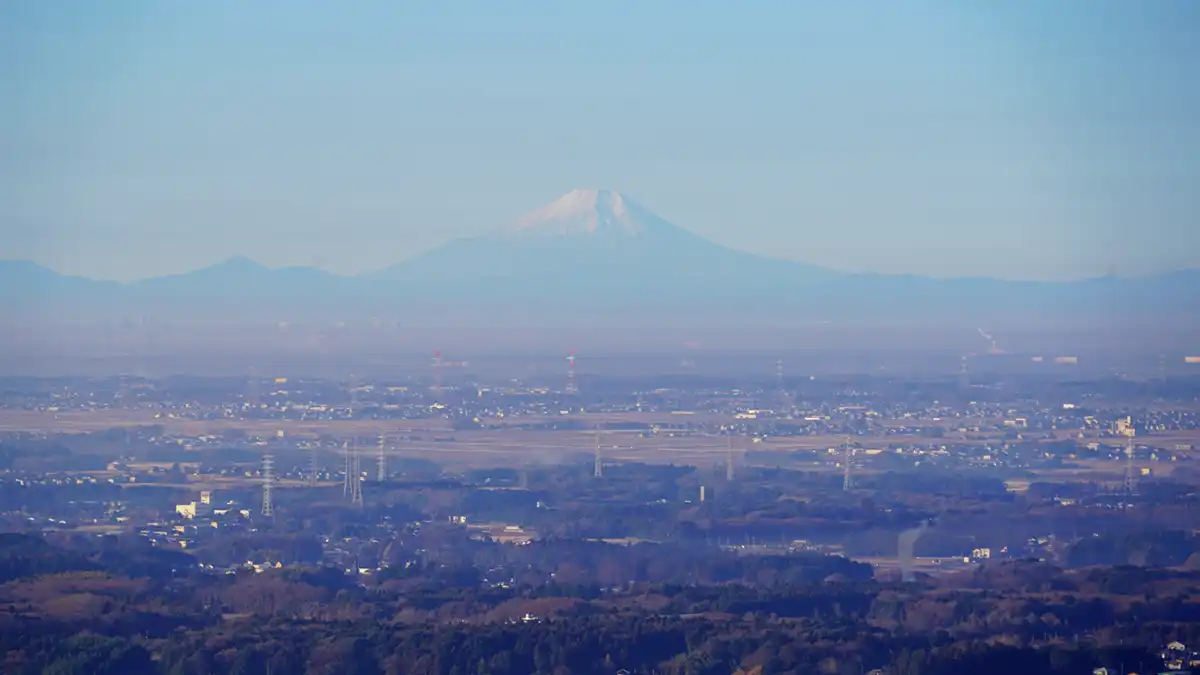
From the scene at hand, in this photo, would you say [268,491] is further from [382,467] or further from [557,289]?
[557,289]

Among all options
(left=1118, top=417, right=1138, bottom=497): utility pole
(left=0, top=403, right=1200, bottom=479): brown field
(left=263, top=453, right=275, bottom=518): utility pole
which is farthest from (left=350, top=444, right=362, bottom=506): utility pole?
(left=1118, top=417, right=1138, bottom=497): utility pole

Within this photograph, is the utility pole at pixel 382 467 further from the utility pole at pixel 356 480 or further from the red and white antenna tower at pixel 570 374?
A: the red and white antenna tower at pixel 570 374

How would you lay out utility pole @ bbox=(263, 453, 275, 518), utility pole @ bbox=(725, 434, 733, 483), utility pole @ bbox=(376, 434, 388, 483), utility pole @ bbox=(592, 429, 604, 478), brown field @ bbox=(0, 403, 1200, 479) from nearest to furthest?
utility pole @ bbox=(263, 453, 275, 518) < utility pole @ bbox=(725, 434, 733, 483) < utility pole @ bbox=(376, 434, 388, 483) < utility pole @ bbox=(592, 429, 604, 478) < brown field @ bbox=(0, 403, 1200, 479)

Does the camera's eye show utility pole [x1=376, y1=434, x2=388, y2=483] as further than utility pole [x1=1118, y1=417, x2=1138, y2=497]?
Yes

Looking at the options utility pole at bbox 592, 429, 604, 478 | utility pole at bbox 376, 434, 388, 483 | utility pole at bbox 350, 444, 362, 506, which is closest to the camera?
utility pole at bbox 350, 444, 362, 506

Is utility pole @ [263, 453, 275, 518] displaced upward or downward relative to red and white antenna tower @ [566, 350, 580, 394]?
downward

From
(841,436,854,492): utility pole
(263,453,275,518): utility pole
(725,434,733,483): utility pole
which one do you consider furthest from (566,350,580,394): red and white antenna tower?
(263,453,275,518): utility pole

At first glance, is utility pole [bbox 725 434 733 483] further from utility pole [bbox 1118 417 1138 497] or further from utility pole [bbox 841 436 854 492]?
utility pole [bbox 1118 417 1138 497]

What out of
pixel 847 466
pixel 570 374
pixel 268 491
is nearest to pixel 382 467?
pixel 268 491

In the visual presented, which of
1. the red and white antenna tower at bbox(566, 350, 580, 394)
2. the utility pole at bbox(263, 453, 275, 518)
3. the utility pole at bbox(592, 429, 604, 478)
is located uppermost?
the red and white antenna tower at bbox(566, 350, 580, 394)
